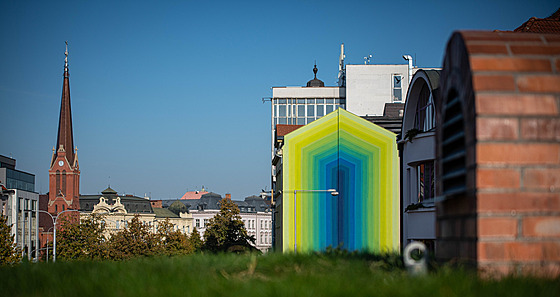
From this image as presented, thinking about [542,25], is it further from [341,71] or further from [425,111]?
[341,71]

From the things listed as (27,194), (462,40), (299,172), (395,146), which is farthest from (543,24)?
(27,194)

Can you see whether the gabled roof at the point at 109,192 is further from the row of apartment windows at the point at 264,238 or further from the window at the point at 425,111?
the window at the point at 425,111

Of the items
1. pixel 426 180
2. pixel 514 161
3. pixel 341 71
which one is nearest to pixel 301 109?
pixel 341 71

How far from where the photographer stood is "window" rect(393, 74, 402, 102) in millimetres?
78750

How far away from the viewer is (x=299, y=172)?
131 ft

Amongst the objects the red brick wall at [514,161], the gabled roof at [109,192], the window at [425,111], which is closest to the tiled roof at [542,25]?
the window at [425,111]

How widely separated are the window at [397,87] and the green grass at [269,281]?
7346 cm

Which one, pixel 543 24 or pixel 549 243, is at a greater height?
pixel 543 24

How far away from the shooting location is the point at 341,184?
3841 cm

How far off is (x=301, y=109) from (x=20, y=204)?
1469 inches

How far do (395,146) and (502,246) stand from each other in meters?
32.7

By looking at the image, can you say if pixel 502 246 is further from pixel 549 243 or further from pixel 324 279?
pixel 324 279

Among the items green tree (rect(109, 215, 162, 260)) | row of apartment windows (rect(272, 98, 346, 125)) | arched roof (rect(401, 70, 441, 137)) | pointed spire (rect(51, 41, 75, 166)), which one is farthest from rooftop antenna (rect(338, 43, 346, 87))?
pointed spire (rect(51, 41, 75, 166))

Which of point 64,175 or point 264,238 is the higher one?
point 64,175
